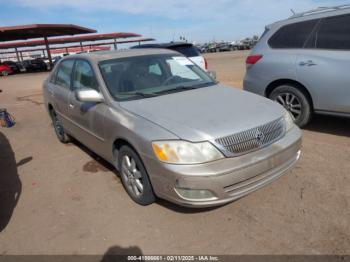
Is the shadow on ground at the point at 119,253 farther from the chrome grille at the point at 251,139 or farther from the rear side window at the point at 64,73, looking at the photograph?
the rear side window at the point at 64,73

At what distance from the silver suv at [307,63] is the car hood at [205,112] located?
5.62ft

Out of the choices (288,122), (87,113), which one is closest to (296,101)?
(288,122)

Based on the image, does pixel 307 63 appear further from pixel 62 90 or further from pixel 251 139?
pixel 62 90

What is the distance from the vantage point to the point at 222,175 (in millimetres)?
2568

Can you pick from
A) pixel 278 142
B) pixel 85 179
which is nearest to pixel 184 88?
pixel 278 142

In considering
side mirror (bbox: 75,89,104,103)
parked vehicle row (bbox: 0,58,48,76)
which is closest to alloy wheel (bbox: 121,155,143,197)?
side mirror (bbox: 75,89,104,103)

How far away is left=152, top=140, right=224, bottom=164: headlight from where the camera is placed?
260 cm

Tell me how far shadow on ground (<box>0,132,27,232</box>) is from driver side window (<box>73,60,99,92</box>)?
158cm

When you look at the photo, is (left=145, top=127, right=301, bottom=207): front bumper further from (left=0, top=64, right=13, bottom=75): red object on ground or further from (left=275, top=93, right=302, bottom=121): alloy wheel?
(left=0, top=64, right=13, bottom=75): red object on ground

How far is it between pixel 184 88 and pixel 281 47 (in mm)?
2334

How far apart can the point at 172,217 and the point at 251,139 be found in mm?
1130

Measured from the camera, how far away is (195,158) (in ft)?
8.53

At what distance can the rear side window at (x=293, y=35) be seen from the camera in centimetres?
486

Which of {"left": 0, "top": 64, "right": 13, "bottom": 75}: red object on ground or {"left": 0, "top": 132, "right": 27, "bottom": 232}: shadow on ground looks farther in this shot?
{"left": 0, "top": 64, "right": 13, "bottom": 75}: red object on ground
